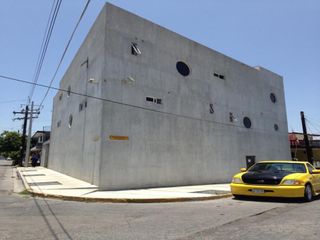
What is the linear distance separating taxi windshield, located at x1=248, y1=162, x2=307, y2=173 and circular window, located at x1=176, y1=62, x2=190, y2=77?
7.99 meters

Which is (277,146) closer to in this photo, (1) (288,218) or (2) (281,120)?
(2) (281,120)

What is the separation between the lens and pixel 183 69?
16781mm

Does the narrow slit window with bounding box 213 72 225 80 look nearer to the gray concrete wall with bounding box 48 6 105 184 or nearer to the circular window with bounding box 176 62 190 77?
the circular window with bounding box 176 62 190 77

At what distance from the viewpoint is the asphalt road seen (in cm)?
501

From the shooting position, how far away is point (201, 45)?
1817cm

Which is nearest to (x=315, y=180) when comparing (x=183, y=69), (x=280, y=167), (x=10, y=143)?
(x=280, y=167)

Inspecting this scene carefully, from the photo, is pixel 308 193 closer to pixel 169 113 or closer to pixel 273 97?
pixel 169 113

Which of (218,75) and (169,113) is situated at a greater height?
(218,75)

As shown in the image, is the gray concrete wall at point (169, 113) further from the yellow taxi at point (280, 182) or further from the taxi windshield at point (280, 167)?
the taxi windshield at point (280, 167)

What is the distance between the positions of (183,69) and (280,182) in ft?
31.9

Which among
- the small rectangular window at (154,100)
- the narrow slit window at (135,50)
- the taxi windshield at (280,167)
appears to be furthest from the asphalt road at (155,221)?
the narrow slit window at (135,50)

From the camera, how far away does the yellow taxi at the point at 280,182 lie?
346 inches

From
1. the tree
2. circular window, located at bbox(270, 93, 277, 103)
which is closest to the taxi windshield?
circular window, located at bbox(270, 93, 277, 103)

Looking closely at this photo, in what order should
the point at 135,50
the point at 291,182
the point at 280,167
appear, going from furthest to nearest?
the point at 135,50
the point at 280,167
the point at 291,182
